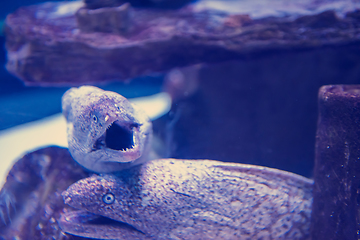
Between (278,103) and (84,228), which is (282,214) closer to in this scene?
(84,228)

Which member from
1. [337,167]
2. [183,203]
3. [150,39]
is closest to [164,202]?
[183,203]

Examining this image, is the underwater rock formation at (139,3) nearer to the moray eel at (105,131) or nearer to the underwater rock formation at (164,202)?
the moray eel at (105,131)

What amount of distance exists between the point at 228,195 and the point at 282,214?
0.56 metres

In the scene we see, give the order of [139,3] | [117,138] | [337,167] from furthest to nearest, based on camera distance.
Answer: [139,3] < [337,167] < [117,138]

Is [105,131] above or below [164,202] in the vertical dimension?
above

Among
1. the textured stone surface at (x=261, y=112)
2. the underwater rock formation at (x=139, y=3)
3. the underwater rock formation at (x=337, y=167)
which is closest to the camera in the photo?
the underwater rock formation at (x=337, y=167)

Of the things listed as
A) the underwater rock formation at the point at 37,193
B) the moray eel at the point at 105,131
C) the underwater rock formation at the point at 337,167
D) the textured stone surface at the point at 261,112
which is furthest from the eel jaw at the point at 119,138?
the textured stone surface at the point at 261,112

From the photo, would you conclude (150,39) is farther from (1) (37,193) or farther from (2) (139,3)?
(1) (37,193)

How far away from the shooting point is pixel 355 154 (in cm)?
172

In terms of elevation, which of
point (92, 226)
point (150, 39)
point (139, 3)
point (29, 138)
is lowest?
point (92, 226)

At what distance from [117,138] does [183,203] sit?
745 mm

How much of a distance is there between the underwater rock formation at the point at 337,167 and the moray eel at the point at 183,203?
251 mm

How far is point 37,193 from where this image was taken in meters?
2.11

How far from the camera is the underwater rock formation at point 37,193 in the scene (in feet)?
6.26
